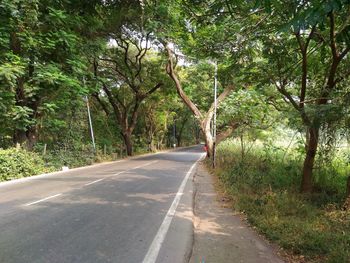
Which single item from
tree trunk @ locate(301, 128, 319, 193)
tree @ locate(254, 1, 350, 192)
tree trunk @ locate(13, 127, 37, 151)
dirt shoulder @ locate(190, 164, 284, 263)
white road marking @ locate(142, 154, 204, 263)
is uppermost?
tree @ locate(254, 1, 350, 192)

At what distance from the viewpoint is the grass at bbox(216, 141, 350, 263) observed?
598 cm

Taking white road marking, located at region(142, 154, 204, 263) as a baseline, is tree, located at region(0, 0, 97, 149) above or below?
above

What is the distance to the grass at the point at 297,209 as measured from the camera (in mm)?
5984

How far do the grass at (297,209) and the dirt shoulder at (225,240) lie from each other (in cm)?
31

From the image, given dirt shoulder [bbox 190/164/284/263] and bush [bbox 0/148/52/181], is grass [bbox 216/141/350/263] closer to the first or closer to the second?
dirt shoulder [bbox 190/164/284/263]

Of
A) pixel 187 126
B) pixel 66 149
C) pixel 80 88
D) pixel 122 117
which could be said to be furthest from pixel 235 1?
pixel 187 126

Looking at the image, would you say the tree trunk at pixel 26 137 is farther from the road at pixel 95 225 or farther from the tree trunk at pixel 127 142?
the tree trunk at pixel 127 142

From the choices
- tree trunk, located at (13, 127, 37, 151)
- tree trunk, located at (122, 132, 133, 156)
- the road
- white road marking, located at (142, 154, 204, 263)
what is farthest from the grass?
tree trunk, located at (122, 132, 133, 156)

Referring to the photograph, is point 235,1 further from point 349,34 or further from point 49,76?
point 49,76

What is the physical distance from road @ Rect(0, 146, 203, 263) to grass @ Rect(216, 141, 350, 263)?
62.6 inches

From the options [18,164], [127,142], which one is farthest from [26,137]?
[127,142]

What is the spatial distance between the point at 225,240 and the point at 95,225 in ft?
8.74

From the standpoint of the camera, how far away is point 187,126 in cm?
7638

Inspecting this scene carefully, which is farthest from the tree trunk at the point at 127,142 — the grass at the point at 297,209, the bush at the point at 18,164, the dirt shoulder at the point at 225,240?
the dirt shoulder at the point at 225,240
